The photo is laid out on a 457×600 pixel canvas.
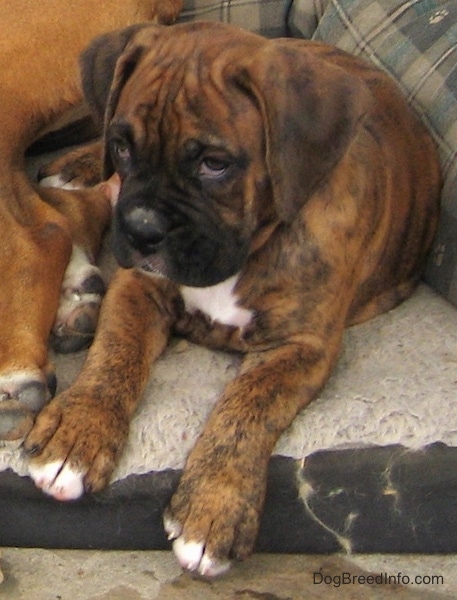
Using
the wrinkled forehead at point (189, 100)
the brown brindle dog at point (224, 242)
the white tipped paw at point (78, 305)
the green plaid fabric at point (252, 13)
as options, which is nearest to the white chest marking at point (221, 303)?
the brown brindle dog at point (224, 242)

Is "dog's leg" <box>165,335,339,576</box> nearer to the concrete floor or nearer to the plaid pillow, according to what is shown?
the concrete floor

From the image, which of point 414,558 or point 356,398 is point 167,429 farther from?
point 414,558

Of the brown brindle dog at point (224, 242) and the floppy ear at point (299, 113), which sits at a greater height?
the floppy ear at point (299, 113)

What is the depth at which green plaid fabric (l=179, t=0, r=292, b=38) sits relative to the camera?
322 centimetres

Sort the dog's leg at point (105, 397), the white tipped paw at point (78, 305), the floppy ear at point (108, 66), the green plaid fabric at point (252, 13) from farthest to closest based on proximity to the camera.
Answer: the green plaid fabric at point (252, 13), the white tipped paw at point (78, 305), the floppy ear at point (108, 66), the dog's leg at point (105, 397)

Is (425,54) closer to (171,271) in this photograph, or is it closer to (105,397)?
(171,271)

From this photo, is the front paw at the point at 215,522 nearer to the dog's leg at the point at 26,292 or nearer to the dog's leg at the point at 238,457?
the dog's leg at the point at 238,457

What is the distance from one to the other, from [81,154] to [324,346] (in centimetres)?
109

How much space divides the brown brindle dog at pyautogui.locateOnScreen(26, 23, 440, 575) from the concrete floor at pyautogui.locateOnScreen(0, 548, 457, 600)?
0.59 feet

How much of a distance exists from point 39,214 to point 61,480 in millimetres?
790

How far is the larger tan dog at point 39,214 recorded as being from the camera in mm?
2229

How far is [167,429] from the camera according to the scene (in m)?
2.14

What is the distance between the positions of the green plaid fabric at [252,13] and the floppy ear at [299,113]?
1.32m

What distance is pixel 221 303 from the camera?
7.46 feet
